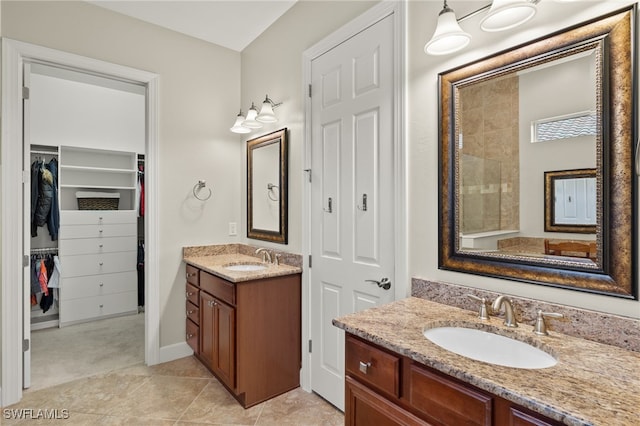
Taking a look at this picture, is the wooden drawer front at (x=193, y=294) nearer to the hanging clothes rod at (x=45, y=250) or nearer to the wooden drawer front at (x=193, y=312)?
the wooden drawer front at (x=193, y=312)

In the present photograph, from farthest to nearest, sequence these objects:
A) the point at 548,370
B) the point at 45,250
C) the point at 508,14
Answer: the point at 45,250, the point at 508,14, the point at 548,370

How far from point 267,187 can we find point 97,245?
94.6 inches

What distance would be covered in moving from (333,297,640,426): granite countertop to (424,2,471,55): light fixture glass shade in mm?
1106

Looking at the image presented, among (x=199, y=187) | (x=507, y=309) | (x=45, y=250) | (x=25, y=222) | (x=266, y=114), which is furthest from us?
(x=45, y=250)

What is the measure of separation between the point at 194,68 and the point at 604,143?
3033mm

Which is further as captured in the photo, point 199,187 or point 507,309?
point 199,187

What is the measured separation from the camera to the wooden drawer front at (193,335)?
268 centimetres

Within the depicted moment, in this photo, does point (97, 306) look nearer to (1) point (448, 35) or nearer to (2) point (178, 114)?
(2) point (178, 114)

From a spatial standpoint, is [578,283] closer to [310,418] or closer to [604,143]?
[604,143]

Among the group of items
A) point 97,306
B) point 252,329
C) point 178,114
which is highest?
point 178,114

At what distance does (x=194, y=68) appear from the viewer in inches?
117

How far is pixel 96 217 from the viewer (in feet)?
12.2

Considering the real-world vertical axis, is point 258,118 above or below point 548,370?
above

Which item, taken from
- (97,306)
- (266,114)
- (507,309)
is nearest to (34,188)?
(97,306)
